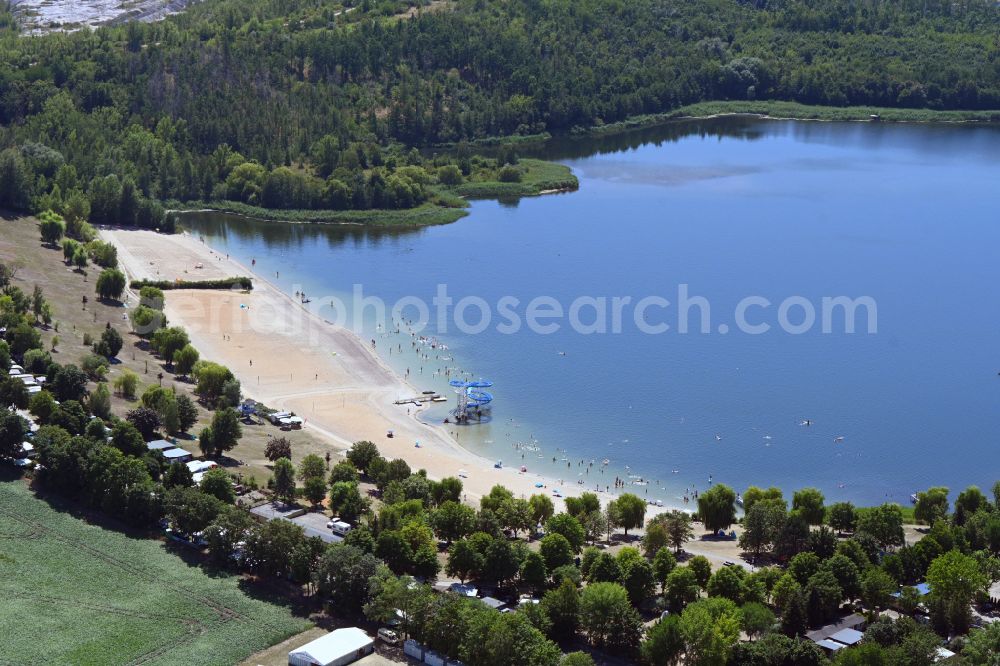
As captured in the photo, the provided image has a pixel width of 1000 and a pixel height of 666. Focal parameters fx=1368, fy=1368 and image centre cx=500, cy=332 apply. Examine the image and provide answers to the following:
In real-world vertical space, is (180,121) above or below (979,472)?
above

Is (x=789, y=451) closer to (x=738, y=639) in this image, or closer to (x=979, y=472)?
(x=979, y=472)

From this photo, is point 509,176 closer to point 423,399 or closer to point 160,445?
point 423,399

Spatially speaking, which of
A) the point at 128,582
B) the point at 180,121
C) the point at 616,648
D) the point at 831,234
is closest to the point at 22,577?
the point at 128,582

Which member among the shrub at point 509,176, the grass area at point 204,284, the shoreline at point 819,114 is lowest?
the grass area at point 204,284

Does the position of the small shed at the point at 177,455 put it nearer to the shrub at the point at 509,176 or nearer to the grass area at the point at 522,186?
the grass area at the point at 522,186

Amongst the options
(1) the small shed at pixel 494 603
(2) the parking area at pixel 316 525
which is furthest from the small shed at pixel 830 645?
(2) the parking area at pixel 316 525
